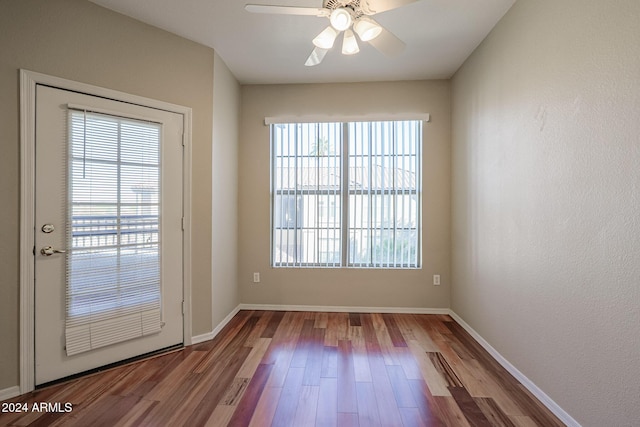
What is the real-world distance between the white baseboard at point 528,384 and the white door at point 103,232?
271cm

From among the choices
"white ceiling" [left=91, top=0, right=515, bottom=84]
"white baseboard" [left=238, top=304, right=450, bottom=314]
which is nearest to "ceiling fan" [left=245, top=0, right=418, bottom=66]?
"white ceiling" [left=91, top=0, right=515, bottom=84]

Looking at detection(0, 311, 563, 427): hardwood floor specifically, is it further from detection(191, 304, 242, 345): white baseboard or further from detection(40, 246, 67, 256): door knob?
detection(40, 246, 67, 256): door knob

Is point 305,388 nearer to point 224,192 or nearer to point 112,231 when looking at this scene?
point 112,231

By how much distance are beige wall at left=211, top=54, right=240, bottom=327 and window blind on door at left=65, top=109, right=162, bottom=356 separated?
532 mm

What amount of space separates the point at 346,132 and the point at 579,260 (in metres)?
2.53

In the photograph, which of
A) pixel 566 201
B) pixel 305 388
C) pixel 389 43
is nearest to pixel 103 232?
Result: pixel 305 388

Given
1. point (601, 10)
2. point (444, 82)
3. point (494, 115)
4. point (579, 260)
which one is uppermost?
point (444, 82)

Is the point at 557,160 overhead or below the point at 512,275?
overhead

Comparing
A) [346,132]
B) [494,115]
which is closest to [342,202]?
[346,132]

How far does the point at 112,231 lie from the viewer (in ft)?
7.29

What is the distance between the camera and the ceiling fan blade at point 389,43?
178cm

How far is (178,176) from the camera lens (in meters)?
2.54

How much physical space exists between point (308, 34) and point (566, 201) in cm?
230

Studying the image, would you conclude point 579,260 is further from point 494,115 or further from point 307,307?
point 307,307
